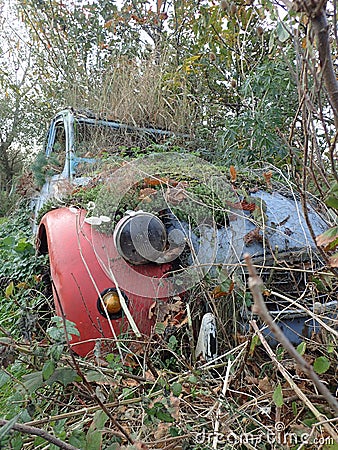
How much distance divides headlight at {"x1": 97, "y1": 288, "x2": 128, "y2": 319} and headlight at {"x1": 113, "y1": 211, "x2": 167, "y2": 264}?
0.16 meters

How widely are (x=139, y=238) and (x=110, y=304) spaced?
11.4 inches

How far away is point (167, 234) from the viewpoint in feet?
6.34

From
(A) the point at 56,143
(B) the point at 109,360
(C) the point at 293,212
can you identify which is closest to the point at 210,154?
(A) the point at 56,143

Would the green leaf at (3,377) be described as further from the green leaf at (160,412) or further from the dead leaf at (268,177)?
the dead leaf at (268,177)

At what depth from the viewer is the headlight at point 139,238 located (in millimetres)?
1797

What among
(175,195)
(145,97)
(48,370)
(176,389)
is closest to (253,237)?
(175,195)

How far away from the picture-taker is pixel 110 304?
1.75 m

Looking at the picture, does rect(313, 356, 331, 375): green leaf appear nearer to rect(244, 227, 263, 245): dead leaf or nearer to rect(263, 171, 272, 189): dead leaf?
rect(244, 227, 263, 245): dead leaf

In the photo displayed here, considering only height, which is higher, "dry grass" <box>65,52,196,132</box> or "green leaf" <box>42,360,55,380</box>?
"dry grass" <box>65,52,196,132</box>

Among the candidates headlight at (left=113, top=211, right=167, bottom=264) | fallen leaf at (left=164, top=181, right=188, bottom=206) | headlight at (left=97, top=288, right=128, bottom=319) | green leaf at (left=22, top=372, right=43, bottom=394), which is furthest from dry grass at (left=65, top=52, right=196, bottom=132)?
green leaf at (left=22, top=372, right=43, bottom=394)

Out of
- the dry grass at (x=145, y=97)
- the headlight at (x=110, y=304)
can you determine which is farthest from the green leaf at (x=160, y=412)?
the dry grass at (x=145, y=97)

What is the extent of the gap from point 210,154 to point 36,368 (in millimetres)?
3499

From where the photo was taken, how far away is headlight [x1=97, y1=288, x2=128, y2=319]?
1749 mm

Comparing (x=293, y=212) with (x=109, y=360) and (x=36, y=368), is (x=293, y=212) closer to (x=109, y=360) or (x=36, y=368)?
(x=109, y=360)
